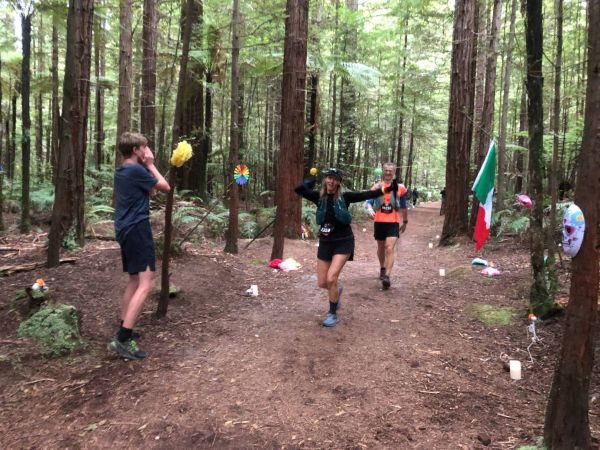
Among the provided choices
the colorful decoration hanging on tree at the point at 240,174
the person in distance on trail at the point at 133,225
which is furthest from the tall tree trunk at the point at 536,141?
the colorful decoration hanging on tree at the point at 240,174

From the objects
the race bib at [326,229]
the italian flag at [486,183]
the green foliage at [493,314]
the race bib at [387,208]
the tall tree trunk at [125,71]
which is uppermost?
the tall tree trunk at [125,71]

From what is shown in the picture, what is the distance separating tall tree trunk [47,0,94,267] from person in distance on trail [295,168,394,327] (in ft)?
12.4

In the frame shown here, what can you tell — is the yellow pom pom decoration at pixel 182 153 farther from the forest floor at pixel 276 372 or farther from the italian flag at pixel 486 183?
the italian flag at pixel 486 183

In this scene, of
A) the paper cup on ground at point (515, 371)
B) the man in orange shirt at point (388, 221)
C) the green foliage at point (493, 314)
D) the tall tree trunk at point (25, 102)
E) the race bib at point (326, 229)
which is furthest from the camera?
the tall tree trunk at point (25, 102)

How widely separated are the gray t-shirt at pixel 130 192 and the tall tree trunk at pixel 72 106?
2.46 metres

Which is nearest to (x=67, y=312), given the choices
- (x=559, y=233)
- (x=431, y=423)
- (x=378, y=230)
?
(x=431, y=423)

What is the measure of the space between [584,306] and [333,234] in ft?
10.1

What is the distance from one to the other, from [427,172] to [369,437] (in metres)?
69.7

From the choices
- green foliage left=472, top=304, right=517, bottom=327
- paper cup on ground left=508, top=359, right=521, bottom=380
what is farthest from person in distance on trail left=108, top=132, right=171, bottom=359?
green foliage left=472, top=304, right=517, bottom=327

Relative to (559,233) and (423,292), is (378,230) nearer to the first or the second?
(423,292)

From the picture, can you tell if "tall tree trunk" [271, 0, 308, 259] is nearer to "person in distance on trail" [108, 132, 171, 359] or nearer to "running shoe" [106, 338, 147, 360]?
"person in distance on trail" [108, 132, 171, 359]

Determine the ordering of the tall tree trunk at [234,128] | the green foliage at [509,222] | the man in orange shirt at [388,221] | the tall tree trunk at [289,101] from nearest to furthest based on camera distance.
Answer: the man in orange shirt at [388,221]
the tall tree trunk at [234,128]
the tall tree trunk at [289,101]
the green foliage at [509,222]

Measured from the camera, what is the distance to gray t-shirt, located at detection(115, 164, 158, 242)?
4.46 m

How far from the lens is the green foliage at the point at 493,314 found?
5.85 m
